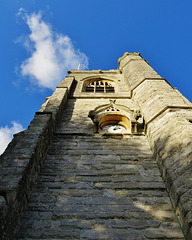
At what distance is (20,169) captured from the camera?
3.38 m

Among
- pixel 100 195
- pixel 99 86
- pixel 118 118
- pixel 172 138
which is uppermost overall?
pixel 99 86

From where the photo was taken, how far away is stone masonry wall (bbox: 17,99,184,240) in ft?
9.78

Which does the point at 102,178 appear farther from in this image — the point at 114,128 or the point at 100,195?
the point at 114,128

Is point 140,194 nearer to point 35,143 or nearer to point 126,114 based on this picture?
point 35,143

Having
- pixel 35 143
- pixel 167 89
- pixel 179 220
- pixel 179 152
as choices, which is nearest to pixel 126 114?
pixel 167 89

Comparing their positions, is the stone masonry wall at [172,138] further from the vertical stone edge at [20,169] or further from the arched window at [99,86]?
the arched window at [99,86]

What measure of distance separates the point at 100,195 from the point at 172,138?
1958 mm

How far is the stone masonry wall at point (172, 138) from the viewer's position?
3.06 meters

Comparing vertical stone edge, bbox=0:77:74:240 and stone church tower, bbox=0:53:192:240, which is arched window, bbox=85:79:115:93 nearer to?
stone church tower, bbox=0:53:192:240

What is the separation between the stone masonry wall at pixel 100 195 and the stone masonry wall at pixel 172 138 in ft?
1.01

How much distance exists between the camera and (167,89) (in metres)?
7.06

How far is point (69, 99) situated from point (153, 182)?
19.9 feet

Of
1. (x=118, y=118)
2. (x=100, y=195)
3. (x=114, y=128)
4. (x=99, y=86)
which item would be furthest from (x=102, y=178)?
(x=99, y=86)

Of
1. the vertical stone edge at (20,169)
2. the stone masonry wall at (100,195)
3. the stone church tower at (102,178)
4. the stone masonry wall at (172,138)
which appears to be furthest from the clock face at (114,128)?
the vertical stone edge at (20,169)
